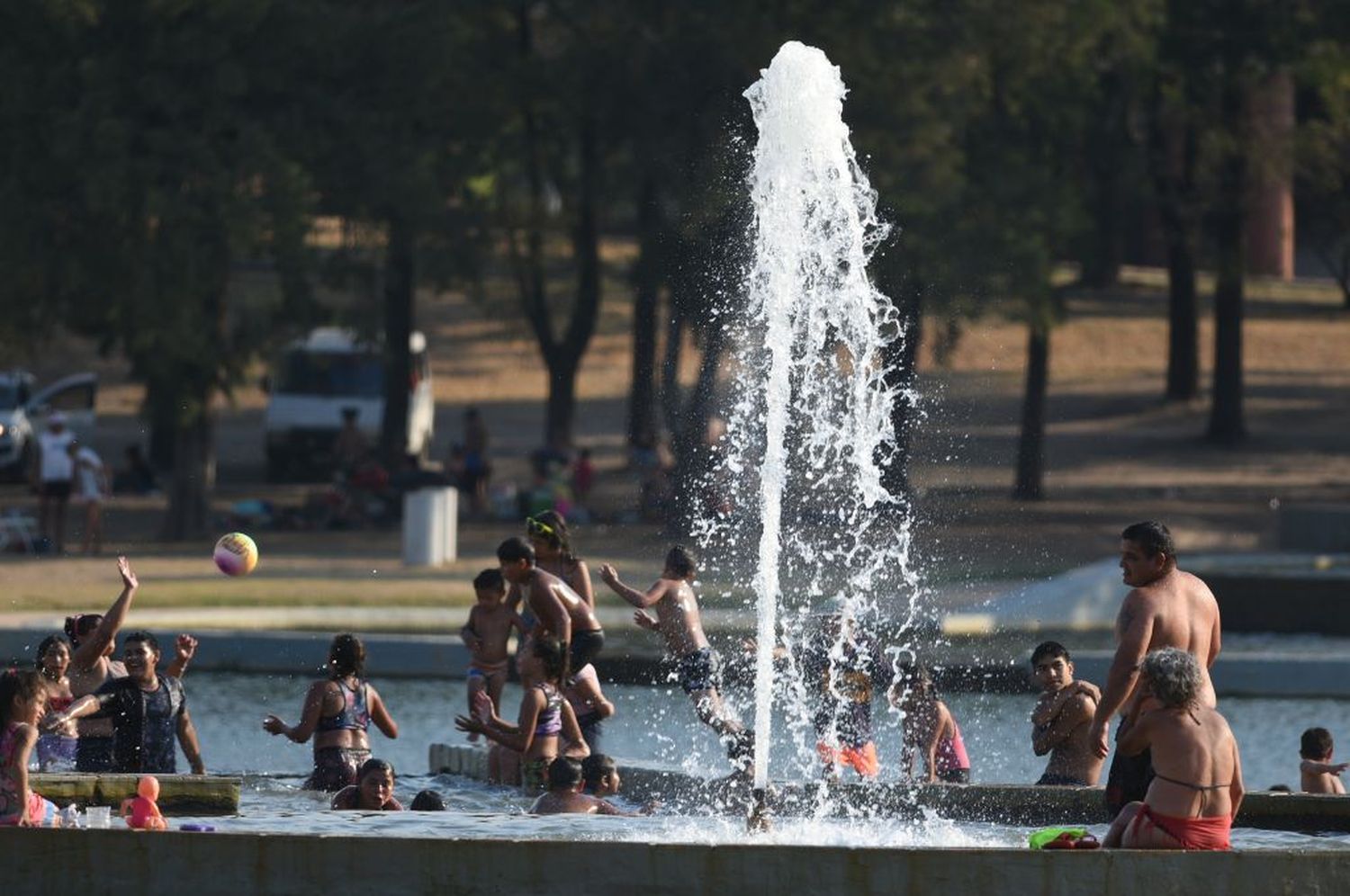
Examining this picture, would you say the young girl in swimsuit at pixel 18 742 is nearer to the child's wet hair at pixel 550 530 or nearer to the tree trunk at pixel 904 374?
the child's wet hair at pixel 550 530

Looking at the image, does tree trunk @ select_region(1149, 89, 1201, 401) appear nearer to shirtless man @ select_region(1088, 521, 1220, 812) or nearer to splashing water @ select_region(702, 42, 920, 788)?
splashing water @ select_region(702, 42, 920, 788)

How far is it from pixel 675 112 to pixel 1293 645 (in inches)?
575

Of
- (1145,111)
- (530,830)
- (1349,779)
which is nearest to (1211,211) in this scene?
(1145,111)

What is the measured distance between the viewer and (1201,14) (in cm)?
3747

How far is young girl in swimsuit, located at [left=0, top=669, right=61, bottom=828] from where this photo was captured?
911 cm

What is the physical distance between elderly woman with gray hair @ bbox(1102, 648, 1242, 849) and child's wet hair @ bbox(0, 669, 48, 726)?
13.6ft

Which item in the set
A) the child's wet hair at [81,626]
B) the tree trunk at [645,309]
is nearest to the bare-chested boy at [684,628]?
the child's wet hair at [81,626]

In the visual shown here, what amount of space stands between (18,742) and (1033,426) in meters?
28.4

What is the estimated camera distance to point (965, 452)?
41.2m

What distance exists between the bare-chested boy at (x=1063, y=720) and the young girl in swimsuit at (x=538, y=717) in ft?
7.51

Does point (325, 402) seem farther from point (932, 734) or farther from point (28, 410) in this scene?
point (932, 734)

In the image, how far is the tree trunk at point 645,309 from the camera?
3547 centimetres

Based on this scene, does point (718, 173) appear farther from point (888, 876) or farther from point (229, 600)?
point (888, 876)

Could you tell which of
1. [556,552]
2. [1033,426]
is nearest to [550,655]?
[556,552]
